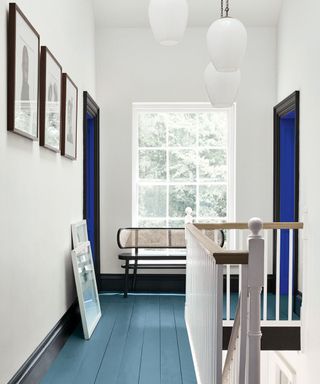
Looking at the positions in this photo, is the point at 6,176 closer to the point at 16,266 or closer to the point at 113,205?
the point at 16,266

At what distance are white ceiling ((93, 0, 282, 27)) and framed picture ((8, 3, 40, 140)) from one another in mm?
2875

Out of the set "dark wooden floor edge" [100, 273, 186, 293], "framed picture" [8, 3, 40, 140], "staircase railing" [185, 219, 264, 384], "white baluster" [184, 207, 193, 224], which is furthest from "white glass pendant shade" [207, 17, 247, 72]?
"dark wooden floor edge" [100, 273, 186, 293]

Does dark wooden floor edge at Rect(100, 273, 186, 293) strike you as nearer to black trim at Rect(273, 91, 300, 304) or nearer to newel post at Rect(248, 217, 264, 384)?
black trim at Rect(273, 91, 300, 304)

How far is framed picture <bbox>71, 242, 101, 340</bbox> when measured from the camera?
4246 mm

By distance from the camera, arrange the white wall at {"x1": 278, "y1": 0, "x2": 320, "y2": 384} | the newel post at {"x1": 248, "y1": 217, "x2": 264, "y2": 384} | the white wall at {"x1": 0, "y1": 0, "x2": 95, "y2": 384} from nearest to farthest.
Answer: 1. the newel post at {"x1": 248, "y1": 217, "x2": 264, "y2": 384}
2. the white wall at {"x1": 0, "y1": 0, "x2": 95, "y2": 384}
3. the white wall at {"x1": 278, "y1": 0, "x2": 320, "y2": 384}

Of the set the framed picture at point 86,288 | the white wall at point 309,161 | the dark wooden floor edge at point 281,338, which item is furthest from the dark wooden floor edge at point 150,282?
the dark wooden floor edge at point 281,338

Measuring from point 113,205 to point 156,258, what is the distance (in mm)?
892

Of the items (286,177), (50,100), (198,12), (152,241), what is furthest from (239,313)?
(198,12)

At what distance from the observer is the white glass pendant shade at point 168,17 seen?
244cm

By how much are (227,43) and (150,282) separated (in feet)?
13.5

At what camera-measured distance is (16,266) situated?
284 cm

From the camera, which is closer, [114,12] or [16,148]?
[16,148]

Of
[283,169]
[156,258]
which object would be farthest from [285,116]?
[156,258]

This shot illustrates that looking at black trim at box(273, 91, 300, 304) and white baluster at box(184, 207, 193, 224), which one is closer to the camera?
black trim at box(273, 91, 300, 304)
